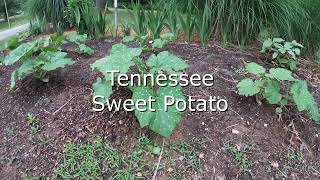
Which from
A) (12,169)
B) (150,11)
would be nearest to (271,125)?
(12,169)

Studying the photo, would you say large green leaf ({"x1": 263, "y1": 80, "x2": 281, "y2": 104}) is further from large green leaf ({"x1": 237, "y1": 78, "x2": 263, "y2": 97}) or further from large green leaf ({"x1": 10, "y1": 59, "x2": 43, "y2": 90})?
large green leaf ({"x1": 10, "y1": 59, "x2": 43, "y2": 90})

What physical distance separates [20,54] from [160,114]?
1.03 m

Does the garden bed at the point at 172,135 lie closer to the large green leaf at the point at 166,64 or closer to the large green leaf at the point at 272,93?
the large green leaf at the point at 272,93

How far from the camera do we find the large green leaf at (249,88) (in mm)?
2004

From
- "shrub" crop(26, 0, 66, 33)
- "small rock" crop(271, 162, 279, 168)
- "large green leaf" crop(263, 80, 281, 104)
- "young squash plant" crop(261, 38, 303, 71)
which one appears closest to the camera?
"small rock" crop(271, 162, 279, 168)

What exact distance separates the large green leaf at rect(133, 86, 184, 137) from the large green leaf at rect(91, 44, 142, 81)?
14cm

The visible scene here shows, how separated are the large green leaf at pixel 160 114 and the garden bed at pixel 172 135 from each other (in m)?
0.19

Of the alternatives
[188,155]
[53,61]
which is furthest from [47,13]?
[188,155]

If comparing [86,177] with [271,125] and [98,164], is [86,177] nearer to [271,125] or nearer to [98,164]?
[98,164]

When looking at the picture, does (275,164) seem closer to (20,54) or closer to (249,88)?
(249,88)

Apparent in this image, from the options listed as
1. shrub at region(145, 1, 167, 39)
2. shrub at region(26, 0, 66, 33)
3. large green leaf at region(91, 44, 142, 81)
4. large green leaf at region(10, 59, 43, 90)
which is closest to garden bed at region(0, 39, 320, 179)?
large green leaf at region(10, 59, 43, 90)

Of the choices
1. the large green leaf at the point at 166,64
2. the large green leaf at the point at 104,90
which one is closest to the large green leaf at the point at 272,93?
the large green leaf at the point at 166,64

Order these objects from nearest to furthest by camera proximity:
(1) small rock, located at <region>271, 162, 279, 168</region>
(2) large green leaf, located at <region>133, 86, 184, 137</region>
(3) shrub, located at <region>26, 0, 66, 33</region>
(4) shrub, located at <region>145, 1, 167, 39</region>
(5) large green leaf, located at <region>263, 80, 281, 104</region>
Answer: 1. (2) large green leaf, located at <region>133, 86, 184, 137</region>
2. (1) small rock, located at <region>271, 162, 279, 168</region>
3. (5) large green leaf, located at <region>263, 80, 281, 104</region>
4. (4) shrub, located at <region>145, 1, 167, 39</region>
5. (3) shrub, located at <region>26, 0, 66, 33</region>

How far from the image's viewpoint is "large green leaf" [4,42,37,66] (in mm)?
2102
